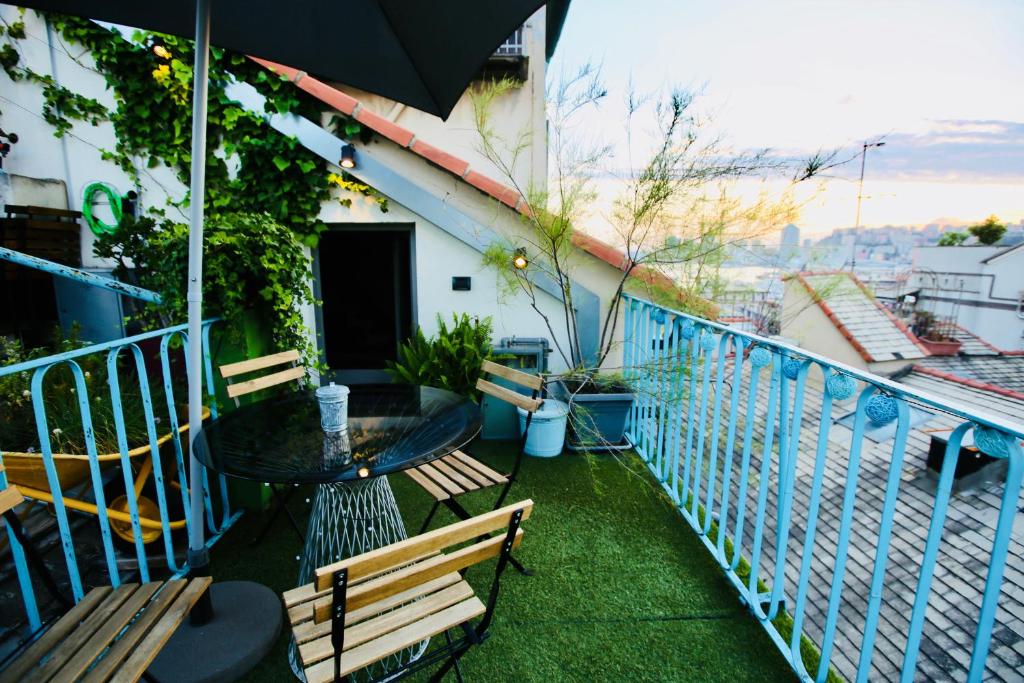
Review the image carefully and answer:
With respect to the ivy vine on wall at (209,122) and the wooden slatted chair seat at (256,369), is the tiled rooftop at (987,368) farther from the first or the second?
the wooden slatted chair seat at (256,369)

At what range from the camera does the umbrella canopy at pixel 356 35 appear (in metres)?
1.65

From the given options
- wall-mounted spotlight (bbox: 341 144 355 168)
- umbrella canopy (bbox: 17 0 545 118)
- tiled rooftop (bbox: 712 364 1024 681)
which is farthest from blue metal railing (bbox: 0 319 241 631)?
tiled rooftop (bbox: 712 364 1024 681)

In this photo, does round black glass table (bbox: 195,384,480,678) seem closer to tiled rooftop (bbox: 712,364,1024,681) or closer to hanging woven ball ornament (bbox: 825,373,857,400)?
hanging woven ball ornament (bbox: 825,373,857,400)

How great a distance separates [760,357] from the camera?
194 centimetres

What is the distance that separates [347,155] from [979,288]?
101 feet

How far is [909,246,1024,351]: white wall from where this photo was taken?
2133 centimetres

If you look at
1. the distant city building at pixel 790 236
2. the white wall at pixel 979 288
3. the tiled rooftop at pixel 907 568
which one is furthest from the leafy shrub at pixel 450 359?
the white wall at pixel 979 288

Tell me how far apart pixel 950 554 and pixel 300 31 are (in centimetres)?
748

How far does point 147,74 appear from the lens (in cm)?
405

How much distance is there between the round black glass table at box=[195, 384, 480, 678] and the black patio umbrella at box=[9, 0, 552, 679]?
0.26 meters

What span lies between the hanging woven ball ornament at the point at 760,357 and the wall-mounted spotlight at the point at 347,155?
362 centimetres

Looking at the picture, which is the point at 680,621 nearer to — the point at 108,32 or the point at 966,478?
the point at 108,32

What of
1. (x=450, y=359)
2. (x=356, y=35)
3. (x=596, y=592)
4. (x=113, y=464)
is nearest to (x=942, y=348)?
(x=450, y=359)

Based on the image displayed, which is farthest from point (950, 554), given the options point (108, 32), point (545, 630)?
point (108, 32)
